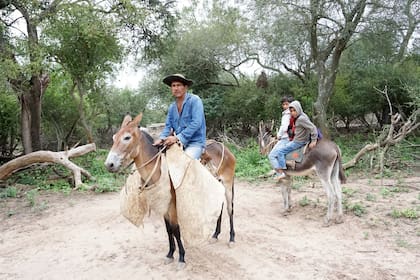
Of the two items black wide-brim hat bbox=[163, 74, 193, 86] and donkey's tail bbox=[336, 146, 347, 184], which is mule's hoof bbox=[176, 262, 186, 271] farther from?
donkey's tail bbox=[336, 146, 347, 184]

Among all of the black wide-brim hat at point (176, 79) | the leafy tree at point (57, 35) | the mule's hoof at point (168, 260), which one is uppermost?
the leafy tree at point (57, 35)

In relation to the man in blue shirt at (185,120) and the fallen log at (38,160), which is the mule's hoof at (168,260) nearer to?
the man in blue shirt at (185,120)

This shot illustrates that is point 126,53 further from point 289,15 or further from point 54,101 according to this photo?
point 289,15

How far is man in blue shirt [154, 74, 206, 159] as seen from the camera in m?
3.82

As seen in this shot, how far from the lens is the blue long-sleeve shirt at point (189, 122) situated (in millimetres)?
3826

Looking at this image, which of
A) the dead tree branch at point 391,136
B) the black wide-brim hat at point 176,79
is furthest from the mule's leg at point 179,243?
the dead tree branch at point 391,136

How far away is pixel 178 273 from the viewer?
3793 millimetres

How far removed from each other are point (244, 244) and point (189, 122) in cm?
195

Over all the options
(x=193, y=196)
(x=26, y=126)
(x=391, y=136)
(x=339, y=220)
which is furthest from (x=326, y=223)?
(x=26, y=126)

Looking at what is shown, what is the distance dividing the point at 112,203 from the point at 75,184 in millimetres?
2167

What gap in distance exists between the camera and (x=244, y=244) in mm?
4641

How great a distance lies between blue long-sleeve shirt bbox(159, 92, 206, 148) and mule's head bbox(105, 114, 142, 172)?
522mm

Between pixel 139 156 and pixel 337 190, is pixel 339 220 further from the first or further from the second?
pixel 139 156

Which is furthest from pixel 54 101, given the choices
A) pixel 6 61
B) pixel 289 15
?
pixel 289 15
